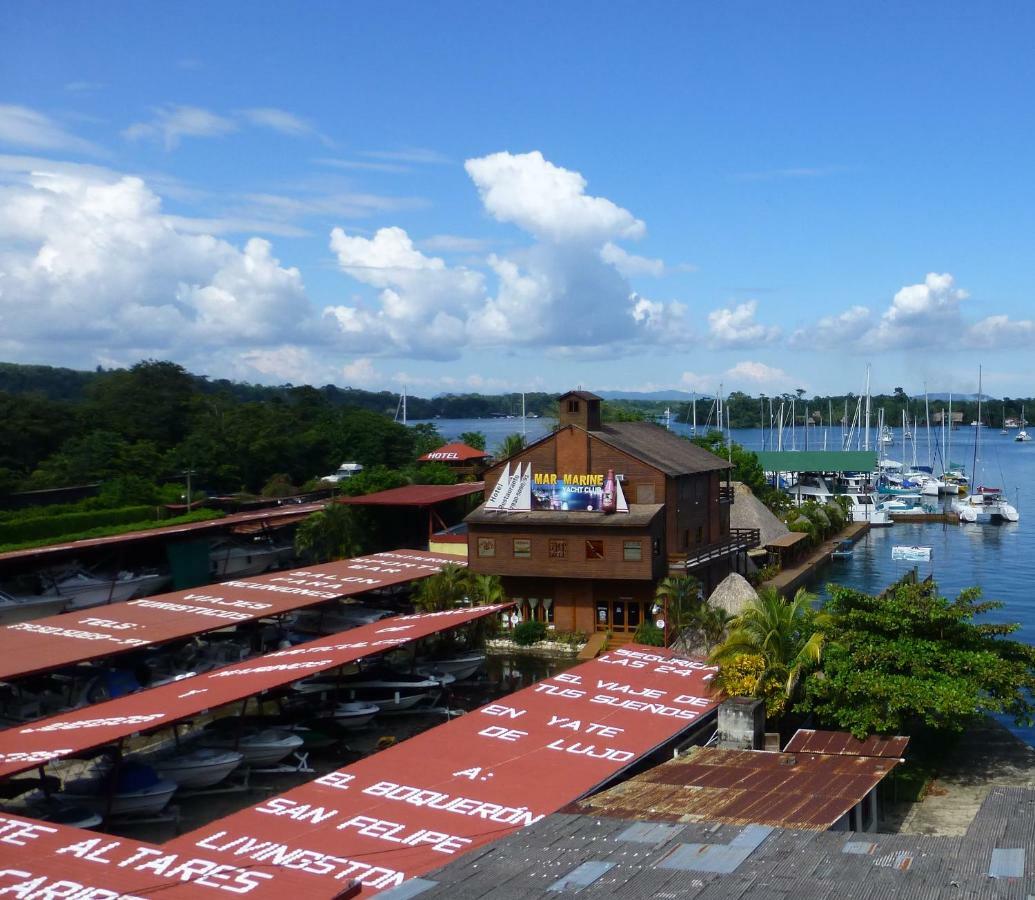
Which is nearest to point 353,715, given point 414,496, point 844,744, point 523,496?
point 844,744

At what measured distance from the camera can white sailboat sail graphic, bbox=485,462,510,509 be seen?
51.7 meters

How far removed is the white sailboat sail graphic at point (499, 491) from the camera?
169 feet

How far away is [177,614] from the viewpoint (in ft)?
134

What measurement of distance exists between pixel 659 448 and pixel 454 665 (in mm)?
19175

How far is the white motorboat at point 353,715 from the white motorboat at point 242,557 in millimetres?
29829

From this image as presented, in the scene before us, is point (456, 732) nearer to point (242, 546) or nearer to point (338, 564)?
point (338, 564)

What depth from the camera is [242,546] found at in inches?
2621

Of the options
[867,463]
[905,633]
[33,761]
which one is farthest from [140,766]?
[867,463]

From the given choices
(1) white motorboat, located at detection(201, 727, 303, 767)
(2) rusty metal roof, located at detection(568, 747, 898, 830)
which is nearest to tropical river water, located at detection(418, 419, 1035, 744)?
(2) rusty metal roof, located at detection(568, 747, 898, 830)

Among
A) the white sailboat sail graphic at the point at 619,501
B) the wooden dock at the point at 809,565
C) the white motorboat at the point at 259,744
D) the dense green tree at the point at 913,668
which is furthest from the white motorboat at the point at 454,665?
the wooden dock at the point at 809,565

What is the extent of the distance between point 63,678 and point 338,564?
710 inches

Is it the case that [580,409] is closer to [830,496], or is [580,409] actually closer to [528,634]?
[528,634]

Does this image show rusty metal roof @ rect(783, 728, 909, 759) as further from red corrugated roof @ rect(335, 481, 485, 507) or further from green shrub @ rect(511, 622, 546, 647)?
red corrugated roof @ rect(335, 481, 485, 507)

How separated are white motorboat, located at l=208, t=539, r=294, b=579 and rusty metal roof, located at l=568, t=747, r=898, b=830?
145ft
